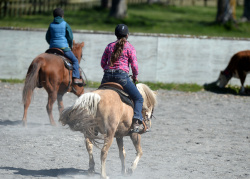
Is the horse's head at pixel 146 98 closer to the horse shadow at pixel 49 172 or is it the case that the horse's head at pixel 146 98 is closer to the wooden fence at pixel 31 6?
the horse shadow at pixel 49 172

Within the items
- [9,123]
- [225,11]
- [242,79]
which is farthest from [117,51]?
[225,11]

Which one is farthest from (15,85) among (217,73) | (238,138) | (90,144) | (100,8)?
(100,8)

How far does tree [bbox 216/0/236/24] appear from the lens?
23469mm

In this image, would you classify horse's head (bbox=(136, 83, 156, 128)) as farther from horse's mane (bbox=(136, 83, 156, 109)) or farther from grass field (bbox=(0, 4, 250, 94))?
grass field (bbox=(0, 4, 250, 94))

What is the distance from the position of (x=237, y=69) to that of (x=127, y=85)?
30.5ft

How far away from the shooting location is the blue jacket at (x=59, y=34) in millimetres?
10188

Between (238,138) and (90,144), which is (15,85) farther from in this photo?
(90,144)

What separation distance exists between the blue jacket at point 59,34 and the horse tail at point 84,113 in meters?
4.16

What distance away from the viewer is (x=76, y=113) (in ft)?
20.4

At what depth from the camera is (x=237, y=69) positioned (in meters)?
15.3

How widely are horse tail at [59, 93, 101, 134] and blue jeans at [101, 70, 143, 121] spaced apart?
2.13 ft

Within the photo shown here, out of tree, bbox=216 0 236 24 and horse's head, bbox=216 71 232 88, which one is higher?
tree, bbox=216 0 236 24

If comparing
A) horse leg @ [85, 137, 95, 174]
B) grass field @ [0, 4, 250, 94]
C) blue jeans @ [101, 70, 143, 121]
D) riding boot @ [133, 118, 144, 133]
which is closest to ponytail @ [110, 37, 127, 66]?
blue jeans @ [101, 70, 143, 121]

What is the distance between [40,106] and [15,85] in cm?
299
